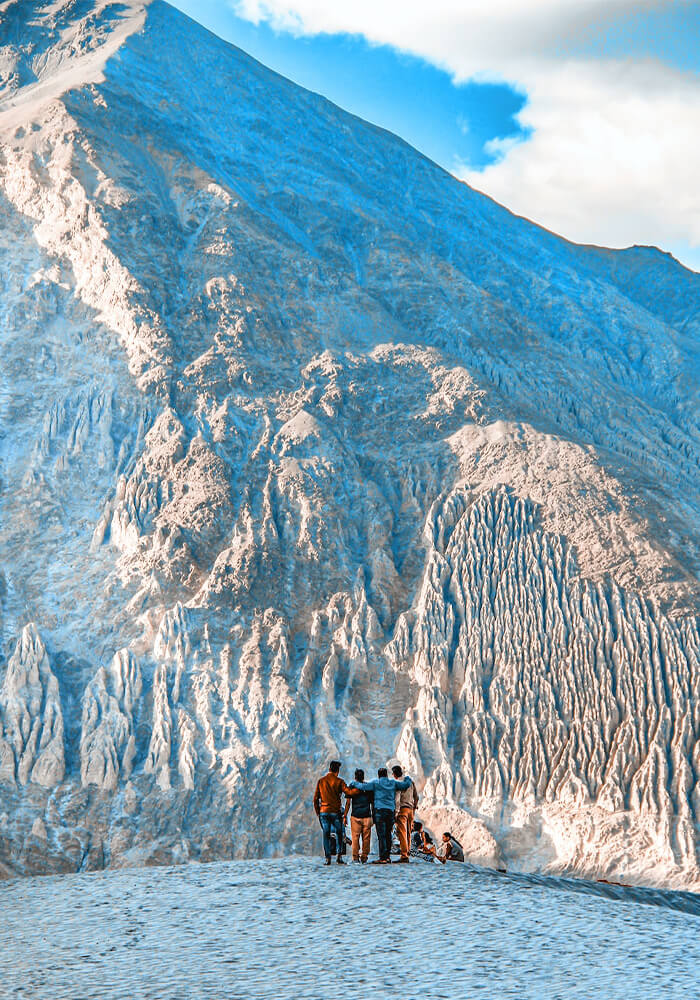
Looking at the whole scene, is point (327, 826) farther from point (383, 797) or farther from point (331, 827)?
point (383, 797)

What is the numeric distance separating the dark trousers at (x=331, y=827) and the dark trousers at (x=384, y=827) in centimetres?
58

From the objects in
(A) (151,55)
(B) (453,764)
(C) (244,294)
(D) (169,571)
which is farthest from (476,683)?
(A) (151,55)

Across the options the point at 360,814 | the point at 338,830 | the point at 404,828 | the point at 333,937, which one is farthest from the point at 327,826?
the point at 333,937

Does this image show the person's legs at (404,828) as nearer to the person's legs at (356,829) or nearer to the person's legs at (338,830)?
the person's legs at (356,829)

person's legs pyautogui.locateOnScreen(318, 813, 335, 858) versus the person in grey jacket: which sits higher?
the person in grey jacket

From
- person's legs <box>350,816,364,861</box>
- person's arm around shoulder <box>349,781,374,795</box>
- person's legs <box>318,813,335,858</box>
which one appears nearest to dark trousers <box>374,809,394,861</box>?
person's legs <box>350,816,364,861</box>

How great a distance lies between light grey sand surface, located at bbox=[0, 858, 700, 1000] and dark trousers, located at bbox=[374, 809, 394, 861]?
49cm

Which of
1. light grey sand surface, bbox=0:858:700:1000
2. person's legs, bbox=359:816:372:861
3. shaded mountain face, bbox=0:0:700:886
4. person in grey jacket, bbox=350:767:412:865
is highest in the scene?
shaded mountain face, bbox=0:0:700:886

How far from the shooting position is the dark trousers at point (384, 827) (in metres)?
16.5

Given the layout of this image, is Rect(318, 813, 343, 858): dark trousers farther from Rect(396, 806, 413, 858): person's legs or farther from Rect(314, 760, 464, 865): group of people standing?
Rect(396, 806, 413, 858): person's legs

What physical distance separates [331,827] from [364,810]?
2.02 feet

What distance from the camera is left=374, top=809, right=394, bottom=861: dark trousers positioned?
650 inches

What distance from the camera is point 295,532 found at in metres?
42.3

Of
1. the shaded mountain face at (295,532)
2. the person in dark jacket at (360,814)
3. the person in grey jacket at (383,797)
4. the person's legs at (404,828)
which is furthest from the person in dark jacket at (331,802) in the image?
Answer: the shaded mountain face at (295,532)
